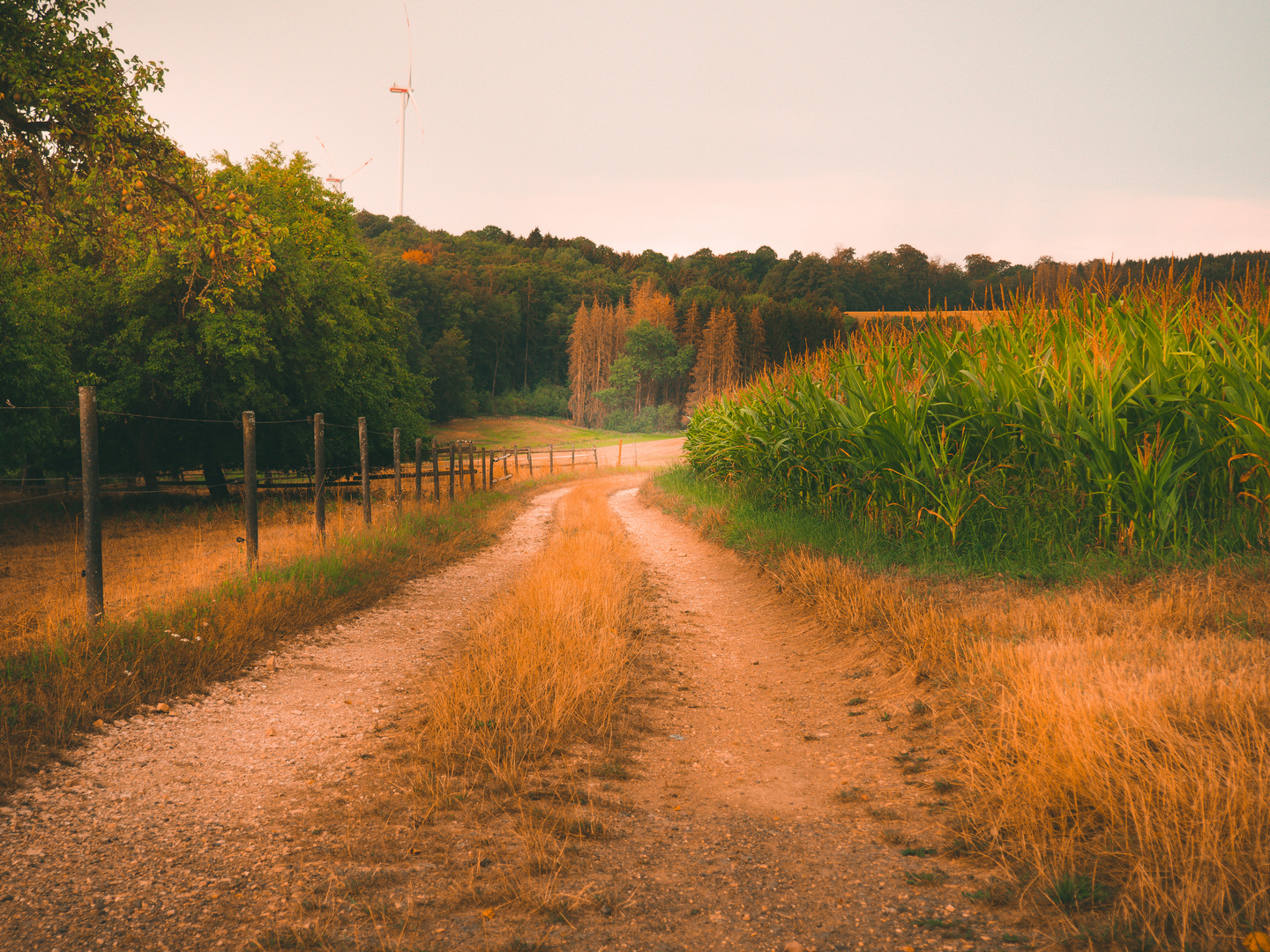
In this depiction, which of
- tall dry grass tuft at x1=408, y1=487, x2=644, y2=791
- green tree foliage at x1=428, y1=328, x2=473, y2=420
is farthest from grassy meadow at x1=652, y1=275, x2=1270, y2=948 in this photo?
green tree foliage at x1=428, y1=328, x2=473, y2=420

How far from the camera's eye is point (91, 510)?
5473mm

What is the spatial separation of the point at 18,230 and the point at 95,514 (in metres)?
6.38

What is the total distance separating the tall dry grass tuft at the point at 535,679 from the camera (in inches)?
150

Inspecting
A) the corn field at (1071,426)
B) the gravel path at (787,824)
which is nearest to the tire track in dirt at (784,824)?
the gravel path at (787,824)

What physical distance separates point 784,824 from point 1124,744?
1.38 metres

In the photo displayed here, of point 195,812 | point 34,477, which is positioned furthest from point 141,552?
point 195,812

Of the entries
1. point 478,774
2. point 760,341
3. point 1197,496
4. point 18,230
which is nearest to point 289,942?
point 478,774

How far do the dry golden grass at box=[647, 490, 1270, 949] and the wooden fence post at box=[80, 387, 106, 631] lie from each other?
19.5 feet

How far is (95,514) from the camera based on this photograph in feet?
18.1

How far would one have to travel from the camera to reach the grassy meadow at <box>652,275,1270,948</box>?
248 centimetres

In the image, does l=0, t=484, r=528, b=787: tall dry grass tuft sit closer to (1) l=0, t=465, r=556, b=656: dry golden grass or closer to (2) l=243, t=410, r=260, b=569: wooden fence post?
(1) l=0, t=465, r=556, b=656: dry golden grass

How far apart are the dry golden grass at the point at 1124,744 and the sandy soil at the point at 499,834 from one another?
0.26 metres

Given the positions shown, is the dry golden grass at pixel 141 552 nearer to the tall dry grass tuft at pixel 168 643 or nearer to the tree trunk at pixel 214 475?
the tall dry grass tuft at pixel 168 643

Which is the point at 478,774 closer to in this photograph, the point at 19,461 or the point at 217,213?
the point at 217,213
